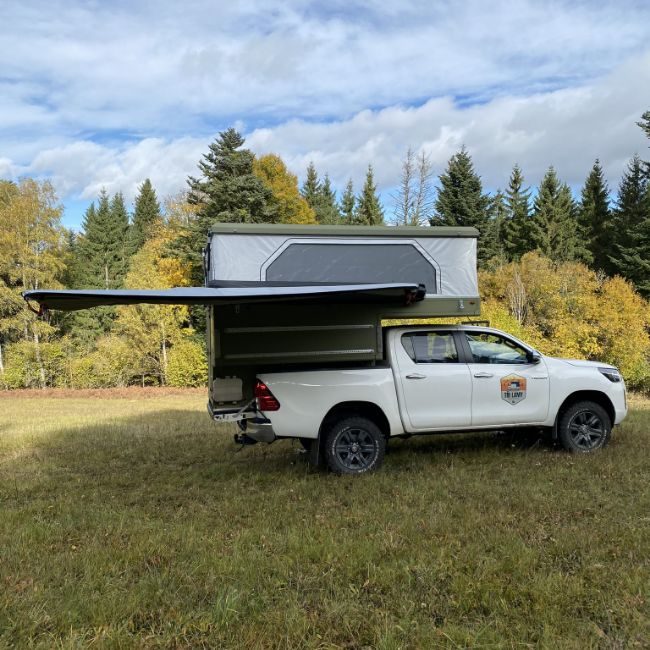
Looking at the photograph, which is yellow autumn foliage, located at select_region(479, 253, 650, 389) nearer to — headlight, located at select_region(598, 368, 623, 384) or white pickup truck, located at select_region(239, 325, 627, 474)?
headlight, located at select_region(598, 368, 623, 384)

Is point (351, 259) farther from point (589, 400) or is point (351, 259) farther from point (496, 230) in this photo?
point (496, 230)

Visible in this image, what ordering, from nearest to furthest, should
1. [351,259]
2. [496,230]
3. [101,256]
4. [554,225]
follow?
[351,259] → [554,225] → [496,230] → [101,256]

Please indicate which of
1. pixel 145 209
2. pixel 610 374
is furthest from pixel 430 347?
pixel 145 209

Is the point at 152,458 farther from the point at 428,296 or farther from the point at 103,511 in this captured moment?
the point at 428,296

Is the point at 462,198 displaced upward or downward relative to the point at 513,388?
upward

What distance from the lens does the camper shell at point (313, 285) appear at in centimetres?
697

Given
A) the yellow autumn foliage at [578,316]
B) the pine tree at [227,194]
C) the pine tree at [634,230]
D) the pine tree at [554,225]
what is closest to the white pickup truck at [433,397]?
the yellow autumn foliage at [578,316]

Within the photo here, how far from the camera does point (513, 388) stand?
7.34 meters

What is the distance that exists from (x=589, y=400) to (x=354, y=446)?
325 cm

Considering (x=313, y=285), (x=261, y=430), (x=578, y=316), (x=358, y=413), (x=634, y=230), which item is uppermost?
(x=634, y=230)

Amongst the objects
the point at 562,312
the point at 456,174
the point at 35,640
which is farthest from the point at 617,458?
the point at 456,174

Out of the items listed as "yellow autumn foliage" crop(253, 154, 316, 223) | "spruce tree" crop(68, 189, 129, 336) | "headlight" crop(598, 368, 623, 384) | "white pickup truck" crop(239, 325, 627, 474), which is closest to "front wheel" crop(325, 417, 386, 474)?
"white pickup truck" crop(239, 325, 627, 474)

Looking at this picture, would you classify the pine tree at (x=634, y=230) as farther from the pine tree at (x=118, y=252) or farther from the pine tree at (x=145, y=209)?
the pine tree at (x=145, y=209)

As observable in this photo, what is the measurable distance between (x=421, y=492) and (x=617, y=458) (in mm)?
2797
